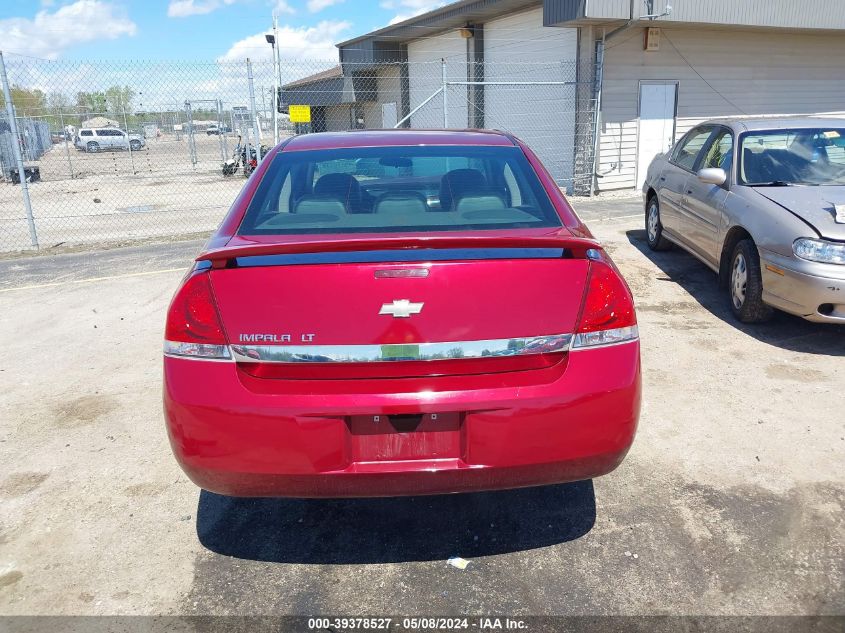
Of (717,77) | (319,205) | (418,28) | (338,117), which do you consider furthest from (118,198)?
(319,205)

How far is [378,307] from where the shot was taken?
2.28m

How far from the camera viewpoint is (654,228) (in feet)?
26.3

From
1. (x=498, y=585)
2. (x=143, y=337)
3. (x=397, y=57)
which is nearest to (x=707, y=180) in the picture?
(x=498, y=585)

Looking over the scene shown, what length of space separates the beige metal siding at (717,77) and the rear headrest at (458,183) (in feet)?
38.6

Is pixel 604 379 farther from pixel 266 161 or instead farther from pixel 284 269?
pixel 266 161

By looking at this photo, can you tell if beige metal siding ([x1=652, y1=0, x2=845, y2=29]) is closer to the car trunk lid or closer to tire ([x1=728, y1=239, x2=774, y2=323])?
tire ([x1=728, y1=239, x2=774, y2=323])

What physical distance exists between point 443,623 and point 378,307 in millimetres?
1156

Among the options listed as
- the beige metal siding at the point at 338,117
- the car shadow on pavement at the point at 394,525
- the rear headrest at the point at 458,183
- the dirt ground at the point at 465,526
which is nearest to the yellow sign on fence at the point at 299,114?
the dirt ground at the point at 465,526

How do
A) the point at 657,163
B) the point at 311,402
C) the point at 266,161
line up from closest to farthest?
the point at 311,402
the point at 266,161
the point at 657,163

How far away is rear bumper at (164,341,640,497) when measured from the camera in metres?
2.28

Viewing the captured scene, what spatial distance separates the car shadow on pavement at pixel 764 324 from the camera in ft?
16.6

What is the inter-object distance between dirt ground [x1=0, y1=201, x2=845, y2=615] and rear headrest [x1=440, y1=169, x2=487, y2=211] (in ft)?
4.68

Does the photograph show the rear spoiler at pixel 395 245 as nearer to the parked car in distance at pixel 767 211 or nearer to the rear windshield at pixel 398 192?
the rear windshield at pixel 398 192

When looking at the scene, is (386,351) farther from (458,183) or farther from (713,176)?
(713,176)
